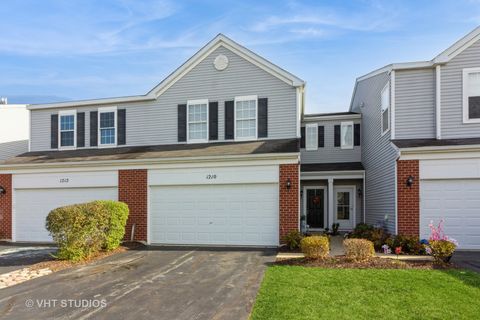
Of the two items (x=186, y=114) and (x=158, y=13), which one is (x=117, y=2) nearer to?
(x=158, y=13)

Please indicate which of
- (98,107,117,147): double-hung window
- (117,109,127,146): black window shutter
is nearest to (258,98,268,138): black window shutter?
(117,109,127,146): black window shutter

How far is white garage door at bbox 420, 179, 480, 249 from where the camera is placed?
11.4m

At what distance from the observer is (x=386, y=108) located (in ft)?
45.3

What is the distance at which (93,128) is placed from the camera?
1636cm

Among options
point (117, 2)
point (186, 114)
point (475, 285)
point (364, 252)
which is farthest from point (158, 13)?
point (475, 285)

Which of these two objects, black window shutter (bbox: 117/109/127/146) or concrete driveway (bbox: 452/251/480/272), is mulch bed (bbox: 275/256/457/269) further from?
black window shutter (bbox: 117/109/127/146)

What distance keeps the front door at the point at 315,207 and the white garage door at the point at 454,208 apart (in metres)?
6.69

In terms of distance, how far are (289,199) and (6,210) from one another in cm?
1164

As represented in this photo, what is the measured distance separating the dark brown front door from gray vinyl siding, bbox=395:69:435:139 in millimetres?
6204

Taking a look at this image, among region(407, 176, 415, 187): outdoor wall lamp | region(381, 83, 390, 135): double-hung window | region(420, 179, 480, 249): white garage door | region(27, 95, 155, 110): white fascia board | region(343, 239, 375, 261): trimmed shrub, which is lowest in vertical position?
region(343, 239, 375, 261): trimmed shrub

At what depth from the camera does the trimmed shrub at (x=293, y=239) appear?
38.4 feet

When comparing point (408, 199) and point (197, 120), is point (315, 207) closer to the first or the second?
point (408, 199)

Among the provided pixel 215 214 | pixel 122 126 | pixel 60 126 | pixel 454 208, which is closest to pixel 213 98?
pixel 122 126

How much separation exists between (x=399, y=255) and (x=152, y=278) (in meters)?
6.83
